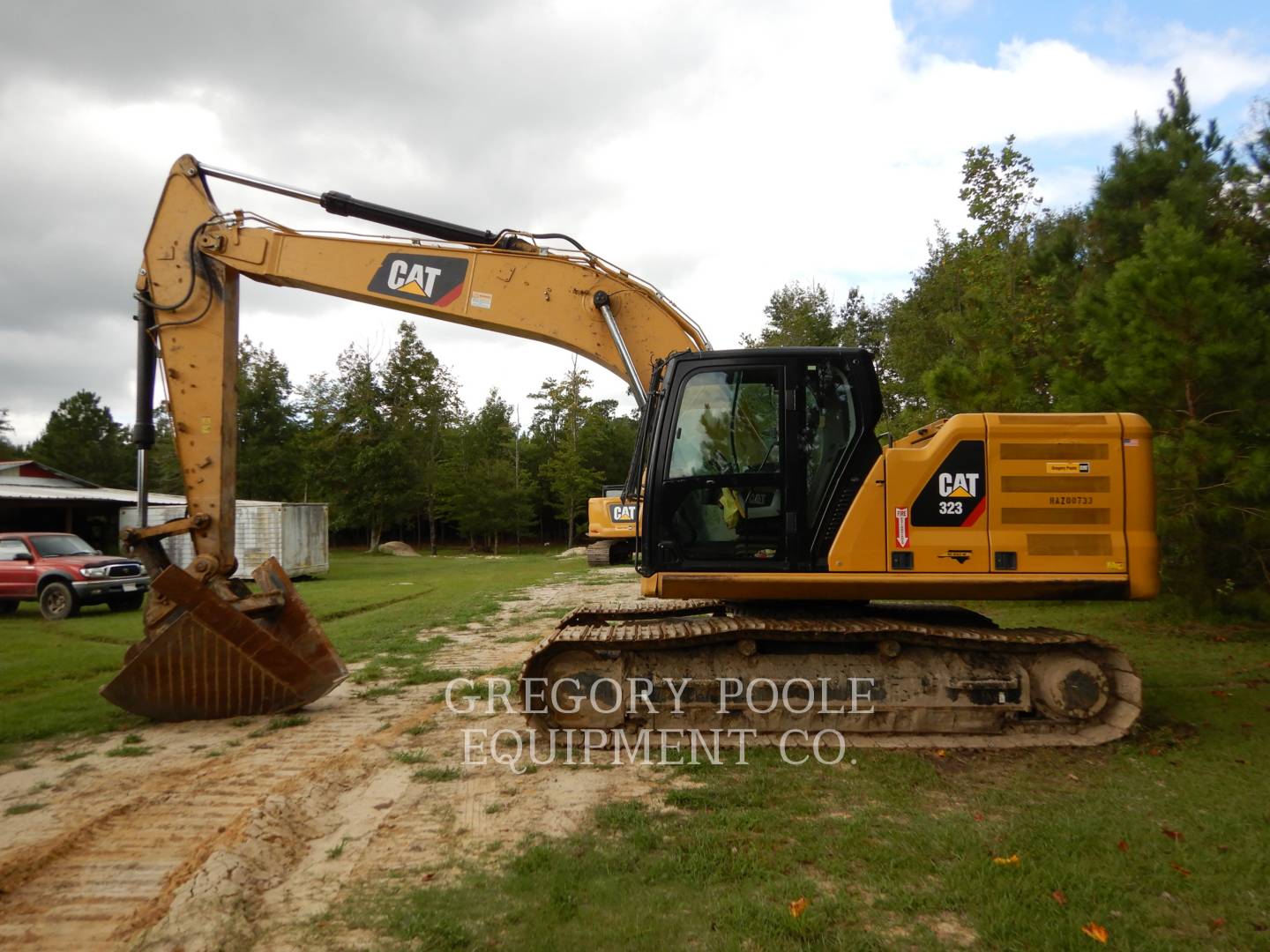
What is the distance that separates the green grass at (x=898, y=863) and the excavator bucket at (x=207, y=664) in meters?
3.24

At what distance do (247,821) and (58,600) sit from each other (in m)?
13.4

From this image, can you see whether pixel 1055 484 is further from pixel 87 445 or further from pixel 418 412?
pixel 87 445

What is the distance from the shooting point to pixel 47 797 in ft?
15.4

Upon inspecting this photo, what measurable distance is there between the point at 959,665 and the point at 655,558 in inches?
88.7

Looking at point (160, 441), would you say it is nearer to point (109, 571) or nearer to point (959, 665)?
point (109, 571)

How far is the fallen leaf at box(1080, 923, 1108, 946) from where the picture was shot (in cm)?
307

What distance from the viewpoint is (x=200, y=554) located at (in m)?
6.56

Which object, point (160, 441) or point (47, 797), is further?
point (160, 441)

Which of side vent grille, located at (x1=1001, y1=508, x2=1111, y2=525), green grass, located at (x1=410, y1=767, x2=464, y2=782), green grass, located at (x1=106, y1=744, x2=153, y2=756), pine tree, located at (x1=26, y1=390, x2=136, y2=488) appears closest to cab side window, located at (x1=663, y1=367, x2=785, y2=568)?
side vent grille, located at (x1=1001, y1=508, x2=1111, y2=525)

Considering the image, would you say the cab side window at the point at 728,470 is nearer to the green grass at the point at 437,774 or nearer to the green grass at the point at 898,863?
the green grass at the point at 898,863

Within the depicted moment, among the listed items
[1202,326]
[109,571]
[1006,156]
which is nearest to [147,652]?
[1202,326]

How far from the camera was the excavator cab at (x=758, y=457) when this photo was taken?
5477mm

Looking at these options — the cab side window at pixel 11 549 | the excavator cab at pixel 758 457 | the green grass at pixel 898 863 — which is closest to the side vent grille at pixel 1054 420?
the excavator cab at pixel 758 457

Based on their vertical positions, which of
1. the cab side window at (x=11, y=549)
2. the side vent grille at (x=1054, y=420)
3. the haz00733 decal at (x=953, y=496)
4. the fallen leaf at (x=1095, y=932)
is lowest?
the fallen leaf at (x=1095, y=932)
